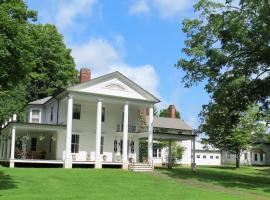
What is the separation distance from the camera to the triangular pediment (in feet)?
129

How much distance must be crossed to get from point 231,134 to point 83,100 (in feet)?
76.7

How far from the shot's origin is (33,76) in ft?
189

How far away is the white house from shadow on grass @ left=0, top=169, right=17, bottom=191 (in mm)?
9624

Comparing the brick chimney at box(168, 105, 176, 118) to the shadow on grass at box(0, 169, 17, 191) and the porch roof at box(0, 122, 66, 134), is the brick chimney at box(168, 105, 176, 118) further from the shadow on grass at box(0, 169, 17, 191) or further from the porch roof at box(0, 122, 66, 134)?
the shadow on grass at box(0, 169, 17, 191)

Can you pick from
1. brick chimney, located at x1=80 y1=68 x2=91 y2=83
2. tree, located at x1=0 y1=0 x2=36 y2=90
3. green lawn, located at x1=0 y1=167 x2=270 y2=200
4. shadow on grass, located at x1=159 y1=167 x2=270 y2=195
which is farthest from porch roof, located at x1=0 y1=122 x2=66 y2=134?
tree, located at x1=0 y1=0 x2=36 y2=90

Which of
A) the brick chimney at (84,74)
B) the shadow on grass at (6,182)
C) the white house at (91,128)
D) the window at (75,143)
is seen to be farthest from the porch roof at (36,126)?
the shadow on grass at (6,182)

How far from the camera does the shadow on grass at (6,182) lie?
74.6ft

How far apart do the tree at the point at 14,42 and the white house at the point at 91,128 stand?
15.9 m

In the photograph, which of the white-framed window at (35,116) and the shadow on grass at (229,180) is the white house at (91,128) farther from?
the shadow on grass at (229,180)

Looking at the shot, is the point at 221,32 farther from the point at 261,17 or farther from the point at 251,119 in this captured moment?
the point at 251,119

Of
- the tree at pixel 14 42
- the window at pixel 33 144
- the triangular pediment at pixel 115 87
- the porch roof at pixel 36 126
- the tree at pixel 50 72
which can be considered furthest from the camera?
the tree at pixel 50 72

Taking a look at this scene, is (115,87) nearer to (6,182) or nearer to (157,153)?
(6,182)

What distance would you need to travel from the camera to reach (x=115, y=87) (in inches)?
1593

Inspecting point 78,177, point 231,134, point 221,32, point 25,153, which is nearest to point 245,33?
point 221,32
